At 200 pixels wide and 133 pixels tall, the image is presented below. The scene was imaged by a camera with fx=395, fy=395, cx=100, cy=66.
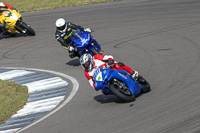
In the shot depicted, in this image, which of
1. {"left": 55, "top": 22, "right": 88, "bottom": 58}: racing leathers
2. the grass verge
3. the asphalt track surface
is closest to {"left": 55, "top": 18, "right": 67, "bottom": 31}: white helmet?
{"left": 55, "top": 22, "right": 88, "bottom": 58}: racing leathers

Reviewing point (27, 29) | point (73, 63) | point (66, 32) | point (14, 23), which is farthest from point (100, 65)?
point (14, 23)

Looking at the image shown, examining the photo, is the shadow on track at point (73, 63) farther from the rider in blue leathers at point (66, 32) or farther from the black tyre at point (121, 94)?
the black tyre at point (121, 94)

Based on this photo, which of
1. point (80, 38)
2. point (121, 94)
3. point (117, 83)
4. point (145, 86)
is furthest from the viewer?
point (80, 38)

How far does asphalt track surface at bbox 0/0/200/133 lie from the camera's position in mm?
7703

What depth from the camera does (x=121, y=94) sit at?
8.80 meters

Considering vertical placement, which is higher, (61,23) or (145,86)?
(61,23)

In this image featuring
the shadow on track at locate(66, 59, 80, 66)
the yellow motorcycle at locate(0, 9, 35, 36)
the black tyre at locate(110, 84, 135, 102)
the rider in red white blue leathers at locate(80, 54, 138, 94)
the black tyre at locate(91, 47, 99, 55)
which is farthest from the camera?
the yellow motorcycle at locate(0, 9, 35, 36)

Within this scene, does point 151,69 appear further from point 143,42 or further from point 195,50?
point 143,42

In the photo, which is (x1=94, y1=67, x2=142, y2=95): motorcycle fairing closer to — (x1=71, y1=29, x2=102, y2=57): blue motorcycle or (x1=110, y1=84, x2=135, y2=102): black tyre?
(x1=110, y1=84, x2=135, y2=102): black tyre

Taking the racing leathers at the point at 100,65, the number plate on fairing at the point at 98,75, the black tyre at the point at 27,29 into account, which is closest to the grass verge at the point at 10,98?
the racing leathers at the point at 100,65

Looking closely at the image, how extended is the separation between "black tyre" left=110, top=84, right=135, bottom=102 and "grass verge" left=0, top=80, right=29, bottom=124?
2892 millimetres

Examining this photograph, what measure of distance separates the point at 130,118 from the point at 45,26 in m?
14.3

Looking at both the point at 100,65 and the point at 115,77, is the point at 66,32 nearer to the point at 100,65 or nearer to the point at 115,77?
the point at 100,65

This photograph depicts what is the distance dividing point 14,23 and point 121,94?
11.7 m
